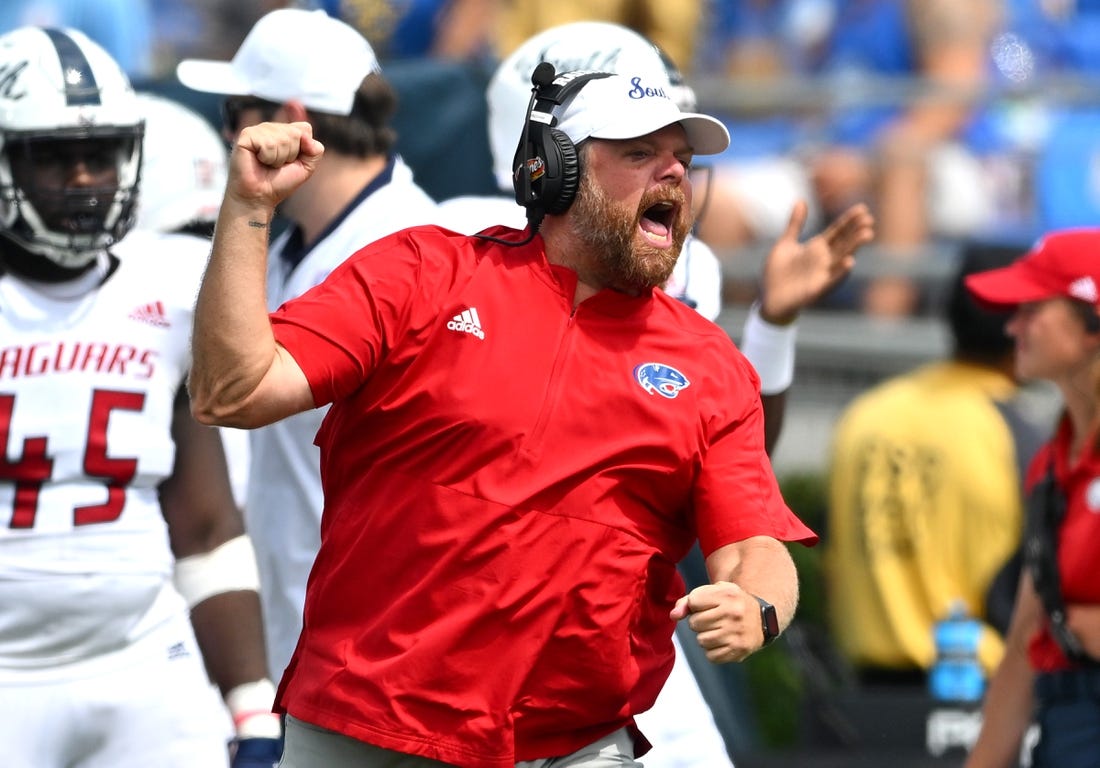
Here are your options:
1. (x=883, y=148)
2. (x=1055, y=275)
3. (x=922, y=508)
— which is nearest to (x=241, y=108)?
(x=1055, y=275)

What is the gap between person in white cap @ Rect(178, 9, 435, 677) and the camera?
5191mm

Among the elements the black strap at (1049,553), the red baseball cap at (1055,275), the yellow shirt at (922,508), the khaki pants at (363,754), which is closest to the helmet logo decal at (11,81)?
the khaki pants at (363,754)

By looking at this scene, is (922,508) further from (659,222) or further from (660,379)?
(660,379)

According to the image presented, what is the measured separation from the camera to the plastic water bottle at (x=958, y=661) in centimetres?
707

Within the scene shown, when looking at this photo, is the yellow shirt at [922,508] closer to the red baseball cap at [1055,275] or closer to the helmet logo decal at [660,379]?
the red baseball cap at [1055,275]

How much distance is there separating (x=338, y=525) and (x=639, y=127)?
899mm

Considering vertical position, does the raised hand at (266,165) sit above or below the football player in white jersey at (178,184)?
above

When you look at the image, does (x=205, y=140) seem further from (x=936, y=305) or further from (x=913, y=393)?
(x=936, y=305)

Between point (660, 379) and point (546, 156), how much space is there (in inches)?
18.1

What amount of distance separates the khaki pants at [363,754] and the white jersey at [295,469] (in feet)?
5.27

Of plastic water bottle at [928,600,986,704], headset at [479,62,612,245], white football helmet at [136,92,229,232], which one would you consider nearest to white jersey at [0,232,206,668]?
headset at [479,62,612,245]

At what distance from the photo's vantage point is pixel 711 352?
12.1 feet

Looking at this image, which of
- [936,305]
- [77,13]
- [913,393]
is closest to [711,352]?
[913,393]

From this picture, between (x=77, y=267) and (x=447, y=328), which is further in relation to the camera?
(x=77, y=267)
